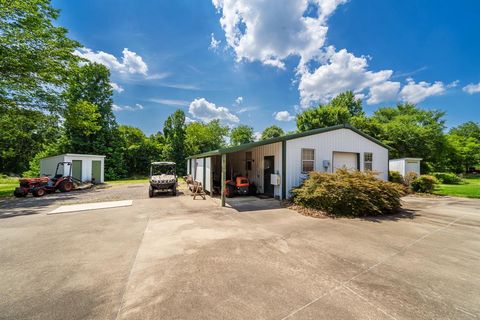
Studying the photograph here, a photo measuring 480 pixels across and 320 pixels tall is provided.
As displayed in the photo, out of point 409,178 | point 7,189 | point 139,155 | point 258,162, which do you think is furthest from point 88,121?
point 409,178

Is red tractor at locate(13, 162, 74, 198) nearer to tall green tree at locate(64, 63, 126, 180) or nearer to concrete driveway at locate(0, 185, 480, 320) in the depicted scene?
concrete driveway at locate(0, 185, 480, 320)

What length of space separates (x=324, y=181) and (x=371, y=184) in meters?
1.60

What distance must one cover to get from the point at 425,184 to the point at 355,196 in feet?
29.9

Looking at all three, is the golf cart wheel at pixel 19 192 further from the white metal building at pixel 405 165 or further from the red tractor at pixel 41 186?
the white metal building at pixel 405 165

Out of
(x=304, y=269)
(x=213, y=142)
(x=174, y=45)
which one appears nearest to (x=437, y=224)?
(x=304, y=269)

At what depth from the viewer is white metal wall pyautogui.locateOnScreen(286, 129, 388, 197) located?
9.46 metres

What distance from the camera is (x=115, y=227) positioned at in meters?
5.61

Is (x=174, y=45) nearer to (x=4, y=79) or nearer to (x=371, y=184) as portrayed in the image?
(x=4, y=79)

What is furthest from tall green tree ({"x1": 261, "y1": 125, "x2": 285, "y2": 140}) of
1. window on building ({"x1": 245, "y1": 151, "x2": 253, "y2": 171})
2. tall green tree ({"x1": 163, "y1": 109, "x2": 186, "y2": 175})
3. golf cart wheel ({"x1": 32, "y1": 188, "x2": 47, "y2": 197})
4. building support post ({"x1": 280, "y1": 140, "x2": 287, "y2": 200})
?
golf cart wheel ({"x1": 32, "y1": 188, "x2": 47, "y2": 197})

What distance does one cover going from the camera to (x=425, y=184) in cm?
1199

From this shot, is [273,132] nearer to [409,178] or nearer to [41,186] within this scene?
[409,178]

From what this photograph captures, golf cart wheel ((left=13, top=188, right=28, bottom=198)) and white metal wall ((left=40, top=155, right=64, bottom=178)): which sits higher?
white metal wall ((left=40, top=155, right=64, bottom=178))

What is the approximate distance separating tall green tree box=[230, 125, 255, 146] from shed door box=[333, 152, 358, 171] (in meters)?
35.3

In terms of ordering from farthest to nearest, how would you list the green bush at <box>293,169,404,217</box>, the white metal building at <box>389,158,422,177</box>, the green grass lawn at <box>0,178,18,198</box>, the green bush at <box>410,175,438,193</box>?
the white metal building at <box>389,158,422,177</box>, the green grass lawn at <box>0,178,18,198</box>, the green bush at <box>410,175,438,193</box>, the green bush at <box>293,169,404,217</box>
